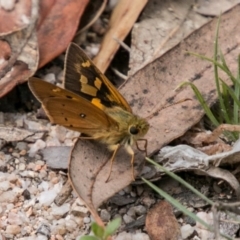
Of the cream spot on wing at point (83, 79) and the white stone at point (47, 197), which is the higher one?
the cream spot on wing at point (83, 79)

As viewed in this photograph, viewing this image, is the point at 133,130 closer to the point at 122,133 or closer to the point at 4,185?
the point at 122,133

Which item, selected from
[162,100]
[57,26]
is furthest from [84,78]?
[57,26]

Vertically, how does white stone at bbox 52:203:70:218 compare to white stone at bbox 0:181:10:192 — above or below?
above

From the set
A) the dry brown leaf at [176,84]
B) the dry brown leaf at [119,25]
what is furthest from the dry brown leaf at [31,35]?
the dry brown leaf at [176,84]

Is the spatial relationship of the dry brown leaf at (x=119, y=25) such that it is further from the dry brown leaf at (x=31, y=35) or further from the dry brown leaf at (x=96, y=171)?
the dry brown leaf at (x=96, y=171)

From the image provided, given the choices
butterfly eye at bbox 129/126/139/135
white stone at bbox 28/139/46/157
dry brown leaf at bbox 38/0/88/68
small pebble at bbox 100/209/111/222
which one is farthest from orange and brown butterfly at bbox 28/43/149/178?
dry brown leaf at bbox 38/0/88/68

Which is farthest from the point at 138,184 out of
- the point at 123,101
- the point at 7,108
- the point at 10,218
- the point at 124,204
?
the point at 7,108

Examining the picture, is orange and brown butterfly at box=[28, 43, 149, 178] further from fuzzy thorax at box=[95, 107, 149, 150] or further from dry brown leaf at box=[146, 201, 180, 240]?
dry brown leaf at box=[146, 201, 180, 240]
